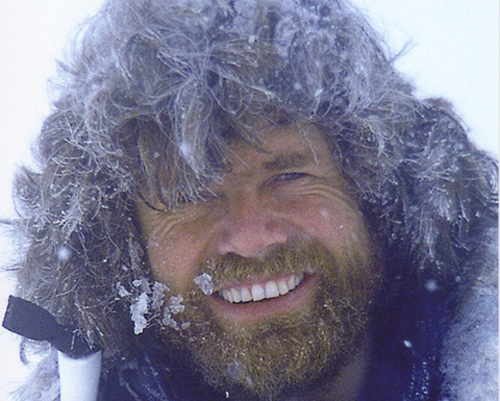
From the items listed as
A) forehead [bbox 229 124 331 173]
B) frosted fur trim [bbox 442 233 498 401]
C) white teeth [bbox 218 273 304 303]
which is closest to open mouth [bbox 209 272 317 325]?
white teeth [bbox 218 273 304 303]

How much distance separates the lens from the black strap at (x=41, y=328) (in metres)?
2.25

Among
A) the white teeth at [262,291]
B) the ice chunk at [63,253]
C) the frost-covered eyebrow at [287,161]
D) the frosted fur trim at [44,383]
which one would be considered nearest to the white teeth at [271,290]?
the white teeth at [262,291]

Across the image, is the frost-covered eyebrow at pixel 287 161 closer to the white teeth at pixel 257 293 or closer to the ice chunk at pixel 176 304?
the white teeth at pixel 257 293

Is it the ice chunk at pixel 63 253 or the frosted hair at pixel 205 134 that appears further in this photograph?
the ice chunk at pixel 63 253

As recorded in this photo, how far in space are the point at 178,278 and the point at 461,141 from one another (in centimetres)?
106

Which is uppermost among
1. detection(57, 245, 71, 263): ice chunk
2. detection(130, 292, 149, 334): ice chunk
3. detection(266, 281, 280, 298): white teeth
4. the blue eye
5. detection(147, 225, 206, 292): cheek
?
the blue eye

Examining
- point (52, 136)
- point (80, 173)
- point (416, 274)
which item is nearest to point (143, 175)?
point (80, 173)

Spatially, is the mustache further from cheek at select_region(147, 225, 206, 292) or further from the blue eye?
the blue eye

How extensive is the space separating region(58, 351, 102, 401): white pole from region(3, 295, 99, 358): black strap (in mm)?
24

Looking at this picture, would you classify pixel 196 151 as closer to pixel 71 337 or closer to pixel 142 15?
pixel 142 15

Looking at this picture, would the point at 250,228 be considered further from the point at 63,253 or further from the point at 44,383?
the point at 44,383

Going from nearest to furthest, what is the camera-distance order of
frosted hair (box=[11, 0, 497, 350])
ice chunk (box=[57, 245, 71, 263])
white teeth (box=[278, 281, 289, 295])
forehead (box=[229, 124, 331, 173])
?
frosted hair (box=[11, 0, 497, 350]) < forehead (box=[229, 124, 331, 173]) < white teeth (box=[278, 281, 289, 295]) < ice chunk (box=[57, 245, 71, 263])

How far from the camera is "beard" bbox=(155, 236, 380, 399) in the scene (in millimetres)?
2205

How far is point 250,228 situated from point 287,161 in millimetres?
239
